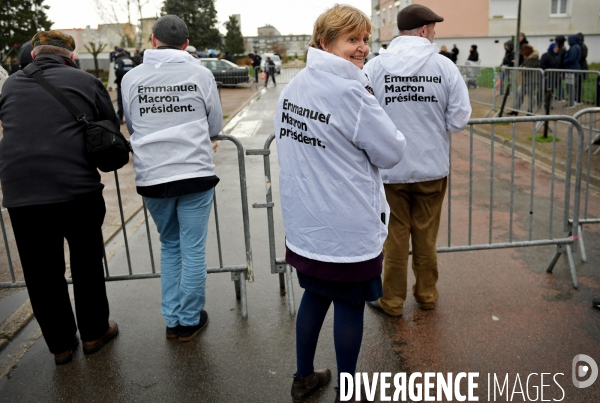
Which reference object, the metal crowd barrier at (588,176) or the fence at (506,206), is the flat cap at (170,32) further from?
the metal crowd barrier at (588,176)

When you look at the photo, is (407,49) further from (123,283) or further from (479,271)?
(123,283)

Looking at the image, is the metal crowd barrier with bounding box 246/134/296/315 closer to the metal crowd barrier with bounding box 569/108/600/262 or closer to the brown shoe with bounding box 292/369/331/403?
the brown shoe with bounding box 292/369/331/403

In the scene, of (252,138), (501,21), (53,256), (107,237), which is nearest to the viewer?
(53,256)

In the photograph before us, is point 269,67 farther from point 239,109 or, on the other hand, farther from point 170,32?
point 170,32

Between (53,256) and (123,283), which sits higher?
(53,256)

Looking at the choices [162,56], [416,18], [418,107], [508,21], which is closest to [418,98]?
[418,107]

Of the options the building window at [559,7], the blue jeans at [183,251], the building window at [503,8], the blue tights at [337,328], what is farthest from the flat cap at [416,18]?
the building window at [559,7]

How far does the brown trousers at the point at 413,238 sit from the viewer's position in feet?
13.0

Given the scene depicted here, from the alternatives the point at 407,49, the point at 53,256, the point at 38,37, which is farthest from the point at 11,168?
the point at 407,49

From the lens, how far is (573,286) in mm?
4609

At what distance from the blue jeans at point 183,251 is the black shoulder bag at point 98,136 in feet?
1.32

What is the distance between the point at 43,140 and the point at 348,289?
1.89 m

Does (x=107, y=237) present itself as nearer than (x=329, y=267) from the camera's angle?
No

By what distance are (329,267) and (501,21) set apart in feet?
134
